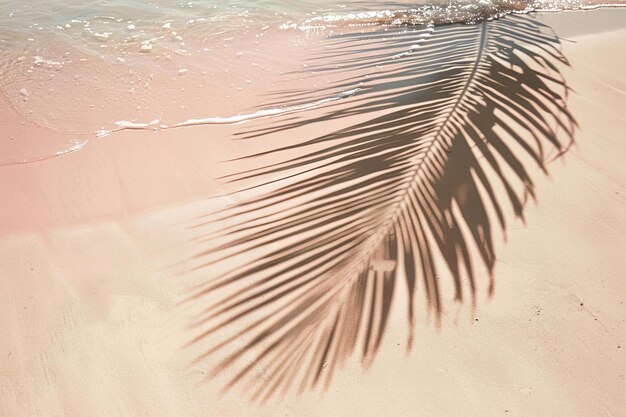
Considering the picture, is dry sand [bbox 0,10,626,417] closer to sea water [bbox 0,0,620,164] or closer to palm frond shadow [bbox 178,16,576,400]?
palm frond shadow [bbox 178,16,576,400]

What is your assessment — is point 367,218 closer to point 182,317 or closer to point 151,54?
point 182,317

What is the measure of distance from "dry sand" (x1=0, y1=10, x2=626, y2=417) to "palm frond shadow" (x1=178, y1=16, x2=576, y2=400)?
4.6 inches

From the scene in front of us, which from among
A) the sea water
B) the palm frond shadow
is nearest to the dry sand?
the palm frond shadow

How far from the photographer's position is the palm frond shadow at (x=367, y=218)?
2158mm

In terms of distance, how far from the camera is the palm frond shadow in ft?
7.08

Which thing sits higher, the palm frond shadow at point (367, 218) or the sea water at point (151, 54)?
the sea water at point (151, 54)

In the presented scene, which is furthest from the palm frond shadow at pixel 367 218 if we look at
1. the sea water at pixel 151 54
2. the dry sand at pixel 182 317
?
the sea water at pixel 151 54

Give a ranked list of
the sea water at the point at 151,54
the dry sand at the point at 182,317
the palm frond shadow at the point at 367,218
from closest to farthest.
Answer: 1. the dry sand at the point at 182,317
2. the palm frond shadow at the point at 367,218
3. the sea water at the point at 151,54

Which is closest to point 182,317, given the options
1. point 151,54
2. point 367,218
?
point 367,218

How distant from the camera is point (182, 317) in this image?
2273 millimetres

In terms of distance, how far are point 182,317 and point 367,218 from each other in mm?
1034

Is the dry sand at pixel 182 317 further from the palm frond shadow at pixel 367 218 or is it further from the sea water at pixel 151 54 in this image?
the sea water at pixel 151 54

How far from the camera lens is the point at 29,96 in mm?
4383

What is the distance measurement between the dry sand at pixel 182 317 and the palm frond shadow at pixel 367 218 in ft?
0.38
